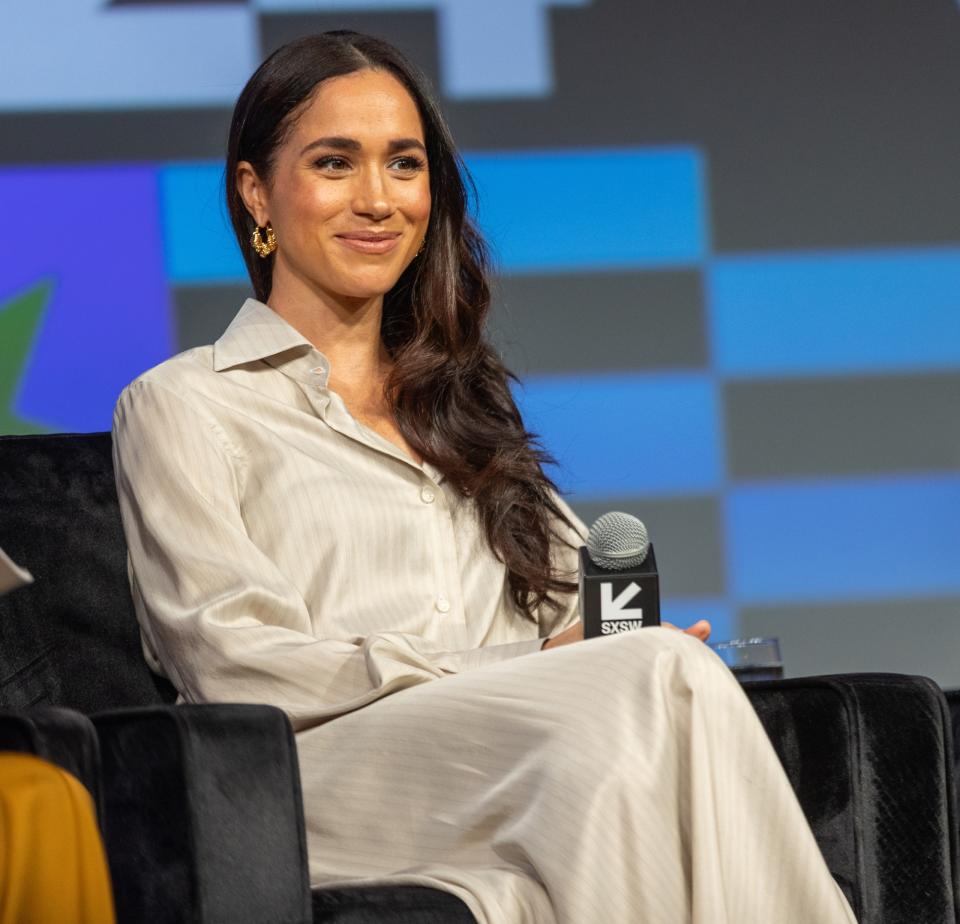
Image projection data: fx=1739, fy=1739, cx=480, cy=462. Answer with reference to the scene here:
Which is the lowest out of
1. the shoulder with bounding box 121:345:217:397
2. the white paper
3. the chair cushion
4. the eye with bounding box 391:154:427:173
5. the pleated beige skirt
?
the chair cushion

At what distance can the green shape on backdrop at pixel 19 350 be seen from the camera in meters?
3.81

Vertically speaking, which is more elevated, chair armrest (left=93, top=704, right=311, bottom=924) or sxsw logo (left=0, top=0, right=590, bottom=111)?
sxsw logo (left=0, top=0, right=590, bottom=111)

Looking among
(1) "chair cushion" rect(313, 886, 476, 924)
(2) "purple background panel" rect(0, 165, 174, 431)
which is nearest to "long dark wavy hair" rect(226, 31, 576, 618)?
(1) "chair cushion" rect(313, 886, 476, 924)

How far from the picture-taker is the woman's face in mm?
2451

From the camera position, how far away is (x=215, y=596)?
7.02ft

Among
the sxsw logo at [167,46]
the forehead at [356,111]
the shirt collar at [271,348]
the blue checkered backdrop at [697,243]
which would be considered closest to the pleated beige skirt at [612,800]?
the shirt collar at [271,348]

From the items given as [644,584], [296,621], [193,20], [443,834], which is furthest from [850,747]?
[193,20]

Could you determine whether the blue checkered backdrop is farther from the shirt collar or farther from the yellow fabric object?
the yellow fabric object

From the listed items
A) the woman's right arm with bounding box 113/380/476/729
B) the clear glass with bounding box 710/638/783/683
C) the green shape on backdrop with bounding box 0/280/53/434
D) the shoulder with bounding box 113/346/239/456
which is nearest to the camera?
the woman's right arm with bounding box 113/380/476/729

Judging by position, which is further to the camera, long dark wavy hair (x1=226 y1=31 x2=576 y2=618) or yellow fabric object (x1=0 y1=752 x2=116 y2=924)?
long dark wavy hair (x1=226 y1=31 x2=576 y2=618)

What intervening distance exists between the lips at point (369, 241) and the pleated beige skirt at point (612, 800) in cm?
81

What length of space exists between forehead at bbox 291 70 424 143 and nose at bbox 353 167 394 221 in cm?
5

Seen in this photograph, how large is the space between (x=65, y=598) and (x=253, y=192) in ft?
2.16

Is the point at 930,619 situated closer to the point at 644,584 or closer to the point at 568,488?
the point at 568,488
